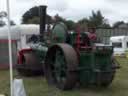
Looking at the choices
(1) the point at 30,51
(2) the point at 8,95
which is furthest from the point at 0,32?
(2) the point at 8,95

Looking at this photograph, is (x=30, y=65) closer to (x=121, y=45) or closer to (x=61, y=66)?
(x=61, y=66)

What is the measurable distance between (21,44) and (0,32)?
5.67 ft

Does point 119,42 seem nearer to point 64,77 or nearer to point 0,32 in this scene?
point 0,32

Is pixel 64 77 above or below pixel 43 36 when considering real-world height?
below

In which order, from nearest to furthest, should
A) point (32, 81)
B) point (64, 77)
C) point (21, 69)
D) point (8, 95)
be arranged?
point (8, 95) → point (64, 77) → point (32, 81) → point (21, 69)

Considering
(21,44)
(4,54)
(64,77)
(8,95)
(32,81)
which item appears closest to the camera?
(8,95)

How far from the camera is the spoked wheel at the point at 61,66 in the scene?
8852 mm

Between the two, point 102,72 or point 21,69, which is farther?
point 21,69

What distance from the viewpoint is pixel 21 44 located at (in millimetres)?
20391

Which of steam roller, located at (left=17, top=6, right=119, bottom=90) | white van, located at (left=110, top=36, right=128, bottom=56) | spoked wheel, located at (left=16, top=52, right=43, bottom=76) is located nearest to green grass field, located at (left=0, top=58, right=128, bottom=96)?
steam roller, located at (left=17, top=6, right=119, bottom=90)

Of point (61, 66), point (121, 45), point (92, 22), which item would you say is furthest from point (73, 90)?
point (121, 45)

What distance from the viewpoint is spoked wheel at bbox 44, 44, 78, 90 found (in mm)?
8852

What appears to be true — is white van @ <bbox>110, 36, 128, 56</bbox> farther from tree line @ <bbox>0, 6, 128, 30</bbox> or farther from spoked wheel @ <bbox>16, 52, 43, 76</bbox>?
spoked wheel @ <bbox>16, 52, 43, 76</bbox>

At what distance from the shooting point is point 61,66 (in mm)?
9438
